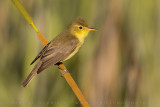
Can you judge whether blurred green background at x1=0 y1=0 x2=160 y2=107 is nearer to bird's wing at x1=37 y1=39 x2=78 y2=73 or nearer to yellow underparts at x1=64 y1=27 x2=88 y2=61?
bird's wing at x1=37 y1=39 x2=78 y2=73

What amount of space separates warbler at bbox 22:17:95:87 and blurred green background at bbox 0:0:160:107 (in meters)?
0.08

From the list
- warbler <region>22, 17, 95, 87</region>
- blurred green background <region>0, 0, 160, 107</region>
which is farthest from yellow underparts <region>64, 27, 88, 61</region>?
blurred green background <region>0, 0, 160, 107</region>

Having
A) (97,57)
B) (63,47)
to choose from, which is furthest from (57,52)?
(97,57)

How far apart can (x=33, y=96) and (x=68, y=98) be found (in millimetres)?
255

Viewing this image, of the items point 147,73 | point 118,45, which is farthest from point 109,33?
point 147,73

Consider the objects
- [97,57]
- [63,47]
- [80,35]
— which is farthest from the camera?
[80,35]

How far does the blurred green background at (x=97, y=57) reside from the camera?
175cm

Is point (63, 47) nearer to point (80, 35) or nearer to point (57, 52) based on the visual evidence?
point (57, 52)

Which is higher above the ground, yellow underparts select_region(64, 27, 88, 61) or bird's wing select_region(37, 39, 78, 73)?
bird's wing select_region(37, 39, 78, 73)

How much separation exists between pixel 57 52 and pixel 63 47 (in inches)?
3.6

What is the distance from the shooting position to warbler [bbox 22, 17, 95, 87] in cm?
177

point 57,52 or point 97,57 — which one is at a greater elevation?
point 57,52

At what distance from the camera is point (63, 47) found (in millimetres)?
2004

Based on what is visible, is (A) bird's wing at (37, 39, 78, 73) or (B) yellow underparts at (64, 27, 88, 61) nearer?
(A) bird's wing at (37, 39, 78, 73)
